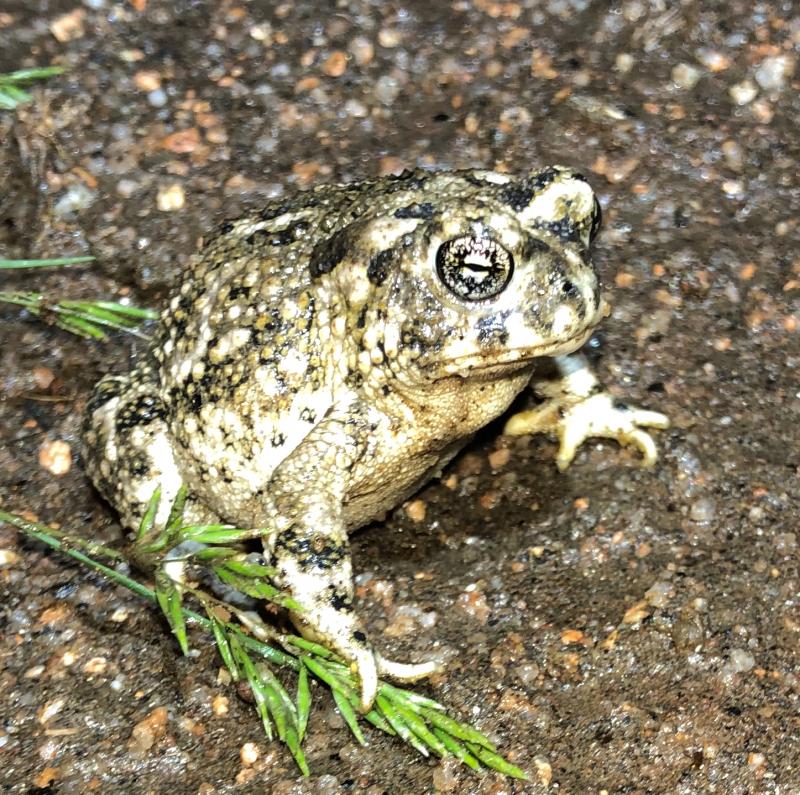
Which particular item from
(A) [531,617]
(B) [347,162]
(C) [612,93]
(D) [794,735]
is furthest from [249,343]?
(C) [612,93]

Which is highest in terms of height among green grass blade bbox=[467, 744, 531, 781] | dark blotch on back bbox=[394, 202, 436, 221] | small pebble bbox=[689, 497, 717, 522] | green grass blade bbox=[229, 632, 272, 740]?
dark blotch on back bbox=[394, 202, 436, 221]

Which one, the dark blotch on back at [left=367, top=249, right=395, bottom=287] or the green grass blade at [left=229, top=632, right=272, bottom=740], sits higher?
the dark blotch on back at [left=367, top=249, right=395, bottom=287]

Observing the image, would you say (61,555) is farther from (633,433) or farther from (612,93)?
(612,93)

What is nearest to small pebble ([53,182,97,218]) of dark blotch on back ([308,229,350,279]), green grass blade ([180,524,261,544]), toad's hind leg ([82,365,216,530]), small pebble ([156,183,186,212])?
small pebble ([156,183,186,212])

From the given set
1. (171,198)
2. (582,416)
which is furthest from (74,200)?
(582,416)

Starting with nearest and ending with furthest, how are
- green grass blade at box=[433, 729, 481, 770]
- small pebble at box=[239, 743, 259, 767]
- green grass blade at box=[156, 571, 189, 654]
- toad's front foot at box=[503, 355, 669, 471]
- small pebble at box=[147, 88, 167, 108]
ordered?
1. green grass blade at box=[156, 571, 189, 654]
2. green grass blade at box=[433, 729, 481, 770]
3. small pebble at box=[239, 743, 259, 767]
4. toad's front foot at box=[503, 355, 669, 471]
5. small pebble at box=[147, 88, 167, 108]

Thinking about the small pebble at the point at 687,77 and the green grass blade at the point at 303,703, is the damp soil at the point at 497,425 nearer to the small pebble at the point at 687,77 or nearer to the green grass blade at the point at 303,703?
the small pebble at the point at 687,77

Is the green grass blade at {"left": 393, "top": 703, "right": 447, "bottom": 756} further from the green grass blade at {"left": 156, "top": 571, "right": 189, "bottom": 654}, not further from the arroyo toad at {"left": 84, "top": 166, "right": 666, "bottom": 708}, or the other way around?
the green grass blade at {"left": 156, "top": 571, "right": 189, "bottom": 654}
